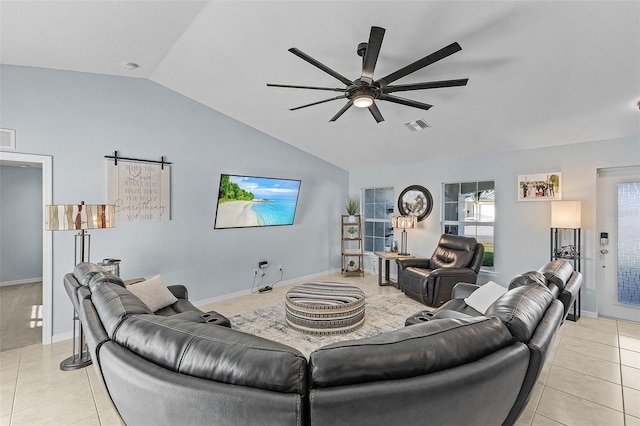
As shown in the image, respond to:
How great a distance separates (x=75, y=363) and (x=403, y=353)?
332 centimetres

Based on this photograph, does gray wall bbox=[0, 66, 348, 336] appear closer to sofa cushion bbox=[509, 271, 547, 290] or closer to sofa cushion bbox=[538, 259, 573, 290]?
sofa cushion bbox=[509, 271, 547, 290]

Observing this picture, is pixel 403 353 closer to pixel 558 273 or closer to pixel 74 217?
pixel 558 273

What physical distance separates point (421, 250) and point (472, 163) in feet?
6.04

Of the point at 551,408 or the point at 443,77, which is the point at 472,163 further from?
the point at 551,408

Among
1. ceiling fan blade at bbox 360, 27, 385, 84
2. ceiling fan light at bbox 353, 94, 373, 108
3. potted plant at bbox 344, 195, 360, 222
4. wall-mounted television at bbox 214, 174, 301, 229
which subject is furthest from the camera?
potted plant at bbox 344, 195, 360, 222

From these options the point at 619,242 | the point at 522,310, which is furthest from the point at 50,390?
the point at 619,242

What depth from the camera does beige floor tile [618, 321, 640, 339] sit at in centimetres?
354

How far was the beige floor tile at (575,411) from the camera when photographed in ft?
6.97

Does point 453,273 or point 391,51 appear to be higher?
point 391,51

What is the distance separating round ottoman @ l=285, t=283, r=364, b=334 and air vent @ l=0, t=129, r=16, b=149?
3.39 meters

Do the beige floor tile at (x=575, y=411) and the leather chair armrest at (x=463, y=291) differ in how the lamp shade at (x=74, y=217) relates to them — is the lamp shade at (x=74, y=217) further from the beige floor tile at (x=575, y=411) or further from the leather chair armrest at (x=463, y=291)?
the beige floor tile at (x=575, y=411)

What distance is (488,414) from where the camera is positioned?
3.82 feet

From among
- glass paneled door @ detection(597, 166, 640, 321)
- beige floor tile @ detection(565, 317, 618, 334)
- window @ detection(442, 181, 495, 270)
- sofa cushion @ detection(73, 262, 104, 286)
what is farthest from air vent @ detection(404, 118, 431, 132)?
sofa cushion @ detection(73, 262, 104, 286)

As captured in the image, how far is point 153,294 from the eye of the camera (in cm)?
281
